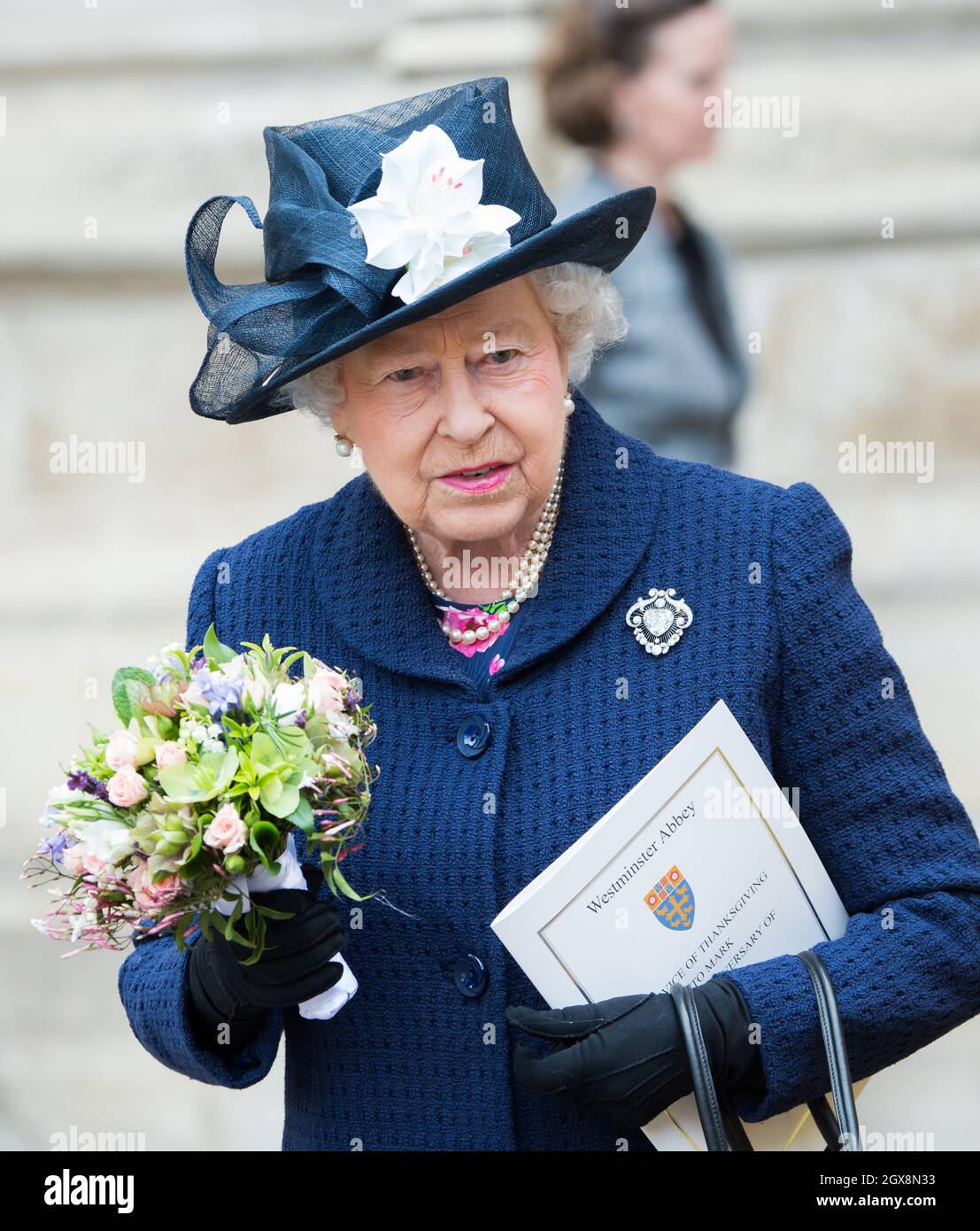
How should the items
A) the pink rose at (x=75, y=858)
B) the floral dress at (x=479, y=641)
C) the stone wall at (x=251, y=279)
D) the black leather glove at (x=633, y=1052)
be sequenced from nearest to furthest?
the pink rose at (x=75, y=858) < the black leather glove at (x=633, y=1052) < the floral dress at (x=479, y=641) < the stone wall at (x=251, y=279)

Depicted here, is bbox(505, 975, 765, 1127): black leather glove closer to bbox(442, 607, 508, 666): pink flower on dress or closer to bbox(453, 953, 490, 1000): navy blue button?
bbox(453, 953, 490, 1000): navy blue button

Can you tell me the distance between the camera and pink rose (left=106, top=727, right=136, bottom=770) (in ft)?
5.88

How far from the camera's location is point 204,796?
5.73 ft

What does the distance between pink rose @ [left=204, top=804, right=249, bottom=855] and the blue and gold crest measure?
563mm

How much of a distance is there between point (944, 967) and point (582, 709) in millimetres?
572

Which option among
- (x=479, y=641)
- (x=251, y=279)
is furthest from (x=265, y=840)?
(x=251, y=279)

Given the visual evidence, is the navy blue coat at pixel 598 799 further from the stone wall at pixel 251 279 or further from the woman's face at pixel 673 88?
the stone wall at pixel 251 279

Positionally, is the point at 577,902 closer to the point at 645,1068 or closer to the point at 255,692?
the point at 645,1068

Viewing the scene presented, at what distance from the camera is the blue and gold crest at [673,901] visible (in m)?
2.04

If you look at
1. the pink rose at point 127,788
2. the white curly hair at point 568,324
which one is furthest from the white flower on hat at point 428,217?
the pink rose at point 127,788

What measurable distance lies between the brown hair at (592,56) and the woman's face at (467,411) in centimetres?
205

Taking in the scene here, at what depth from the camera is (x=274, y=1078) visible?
4918 millimetres

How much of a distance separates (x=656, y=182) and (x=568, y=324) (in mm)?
2154

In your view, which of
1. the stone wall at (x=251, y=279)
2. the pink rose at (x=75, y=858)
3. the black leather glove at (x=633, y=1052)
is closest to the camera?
the pink rose at (x=75, y=858)
